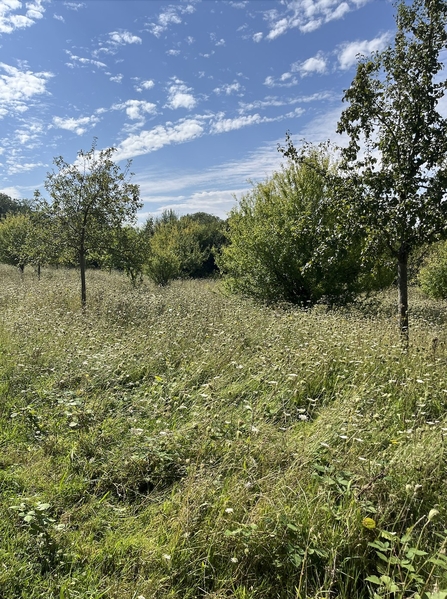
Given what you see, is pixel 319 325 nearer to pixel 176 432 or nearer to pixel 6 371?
pixel 176 432

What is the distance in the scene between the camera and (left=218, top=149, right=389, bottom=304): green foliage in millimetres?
10219

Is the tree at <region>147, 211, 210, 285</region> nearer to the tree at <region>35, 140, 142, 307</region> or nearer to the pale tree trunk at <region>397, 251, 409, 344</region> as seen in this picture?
the tree at <region>35, 140, 142, 307</region>

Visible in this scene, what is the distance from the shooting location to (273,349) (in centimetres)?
497

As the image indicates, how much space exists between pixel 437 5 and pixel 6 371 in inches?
321

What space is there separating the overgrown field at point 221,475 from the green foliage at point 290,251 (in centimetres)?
562

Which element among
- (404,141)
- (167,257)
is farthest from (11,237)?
(404,141)

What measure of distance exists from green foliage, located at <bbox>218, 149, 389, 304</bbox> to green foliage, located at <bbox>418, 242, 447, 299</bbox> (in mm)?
4298

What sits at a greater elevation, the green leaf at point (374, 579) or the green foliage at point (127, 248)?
the green foliage at point (127, 248)

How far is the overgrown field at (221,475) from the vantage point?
6.35ft

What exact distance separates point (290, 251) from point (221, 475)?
8591mm

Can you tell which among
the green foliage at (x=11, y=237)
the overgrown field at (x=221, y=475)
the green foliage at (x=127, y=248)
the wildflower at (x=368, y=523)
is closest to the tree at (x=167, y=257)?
the green foliage at (x=127, y=248)

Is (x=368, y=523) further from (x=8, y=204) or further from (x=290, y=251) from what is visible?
(x=8, y=204)

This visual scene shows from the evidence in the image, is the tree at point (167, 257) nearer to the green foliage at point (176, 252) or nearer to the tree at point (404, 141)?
the green foliage at point (176, 252)

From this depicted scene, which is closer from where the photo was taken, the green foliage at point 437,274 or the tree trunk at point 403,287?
the tree trunk at point 403,287
